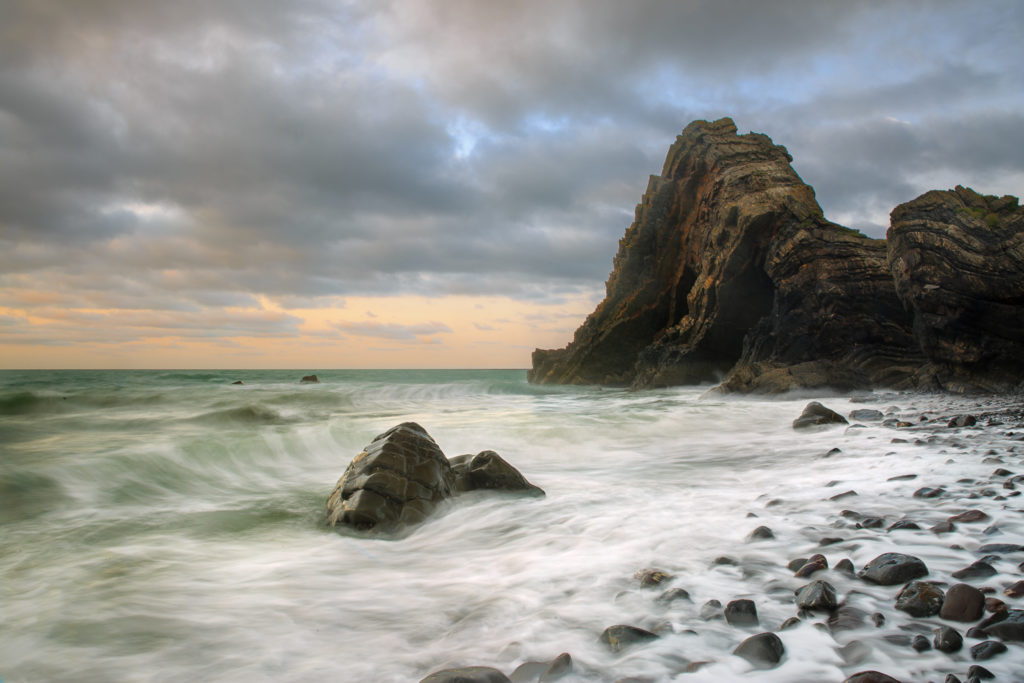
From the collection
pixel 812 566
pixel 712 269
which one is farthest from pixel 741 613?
pixel 712 269

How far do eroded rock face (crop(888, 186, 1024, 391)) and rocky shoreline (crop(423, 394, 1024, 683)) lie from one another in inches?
378

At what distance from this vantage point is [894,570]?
7.98ft

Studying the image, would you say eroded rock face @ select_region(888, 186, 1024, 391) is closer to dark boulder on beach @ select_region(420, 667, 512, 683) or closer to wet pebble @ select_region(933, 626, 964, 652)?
wet pebble @ select_region(933, 626, 964, 652)

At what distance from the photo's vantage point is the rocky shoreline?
1877mm

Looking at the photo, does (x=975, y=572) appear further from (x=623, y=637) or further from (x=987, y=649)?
(x=623, y=637)

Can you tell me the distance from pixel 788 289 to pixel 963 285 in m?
6.75

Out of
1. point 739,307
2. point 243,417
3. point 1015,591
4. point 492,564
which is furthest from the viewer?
point 739,307

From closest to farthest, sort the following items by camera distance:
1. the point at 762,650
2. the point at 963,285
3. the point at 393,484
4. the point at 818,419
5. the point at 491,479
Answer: the point at 762,650 → the point at 393,484 → the point at 491,479 → the point at 818,419 → the point at 963,285

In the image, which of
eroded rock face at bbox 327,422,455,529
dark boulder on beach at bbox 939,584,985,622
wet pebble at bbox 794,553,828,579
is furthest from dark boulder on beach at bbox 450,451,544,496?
dark boulder on beach at bbox 939,584,985,622

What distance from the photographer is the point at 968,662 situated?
1784 mm

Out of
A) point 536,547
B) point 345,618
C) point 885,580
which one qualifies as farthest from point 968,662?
point 345,618

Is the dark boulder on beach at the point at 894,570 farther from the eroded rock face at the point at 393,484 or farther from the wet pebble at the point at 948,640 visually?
the eroded rock face at the point at 393,484

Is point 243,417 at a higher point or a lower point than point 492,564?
lower

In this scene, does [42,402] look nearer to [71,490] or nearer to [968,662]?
[71,490]
